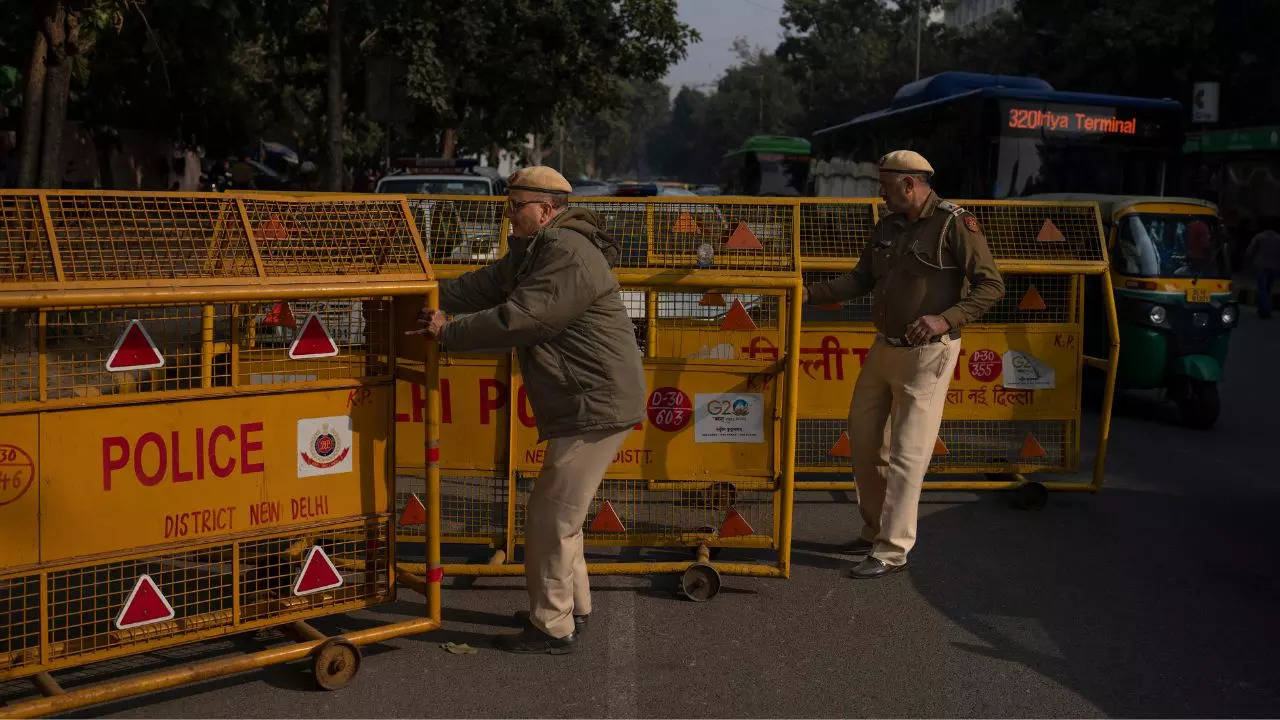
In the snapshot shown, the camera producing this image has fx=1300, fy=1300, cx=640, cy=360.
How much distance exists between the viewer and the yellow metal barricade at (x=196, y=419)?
13.6 ft

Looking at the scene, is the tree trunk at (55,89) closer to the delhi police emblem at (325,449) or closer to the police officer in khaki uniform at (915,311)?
the delhi police emblem at (325,449)

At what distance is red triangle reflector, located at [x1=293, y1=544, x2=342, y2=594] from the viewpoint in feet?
15.6

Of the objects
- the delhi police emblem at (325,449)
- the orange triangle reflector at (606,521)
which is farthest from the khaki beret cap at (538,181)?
the orange triangle reflector at (606,521)

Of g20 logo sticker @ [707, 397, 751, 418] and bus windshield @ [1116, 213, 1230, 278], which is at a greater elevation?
bus windshield @ [1116, 213, 1230, 278]

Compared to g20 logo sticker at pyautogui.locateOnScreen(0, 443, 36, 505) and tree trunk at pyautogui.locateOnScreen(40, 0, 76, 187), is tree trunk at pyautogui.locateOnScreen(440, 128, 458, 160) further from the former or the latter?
g20 logo sticker at pyautogui.locateOnScreen(0, 443, 36, 505)

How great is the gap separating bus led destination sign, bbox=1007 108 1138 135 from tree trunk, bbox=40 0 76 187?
A: 431 inches

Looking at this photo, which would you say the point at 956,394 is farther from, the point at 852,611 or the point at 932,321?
the point at 852,611

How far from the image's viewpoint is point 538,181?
192 inches

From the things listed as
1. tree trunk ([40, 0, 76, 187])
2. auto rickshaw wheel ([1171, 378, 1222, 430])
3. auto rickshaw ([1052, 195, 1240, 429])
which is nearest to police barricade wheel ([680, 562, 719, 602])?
auto rickshaw ([1052, 195, 1240, 429])

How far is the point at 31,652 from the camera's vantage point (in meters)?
4.23

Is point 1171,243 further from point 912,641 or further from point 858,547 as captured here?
point 912,641

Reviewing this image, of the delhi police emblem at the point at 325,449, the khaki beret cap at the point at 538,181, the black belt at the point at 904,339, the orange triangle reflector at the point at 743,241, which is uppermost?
the khaki beret cap at the point at 538,181

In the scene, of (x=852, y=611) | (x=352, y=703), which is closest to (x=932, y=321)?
(x=852, y=611)

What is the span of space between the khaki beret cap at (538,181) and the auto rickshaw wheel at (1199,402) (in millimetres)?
7219
